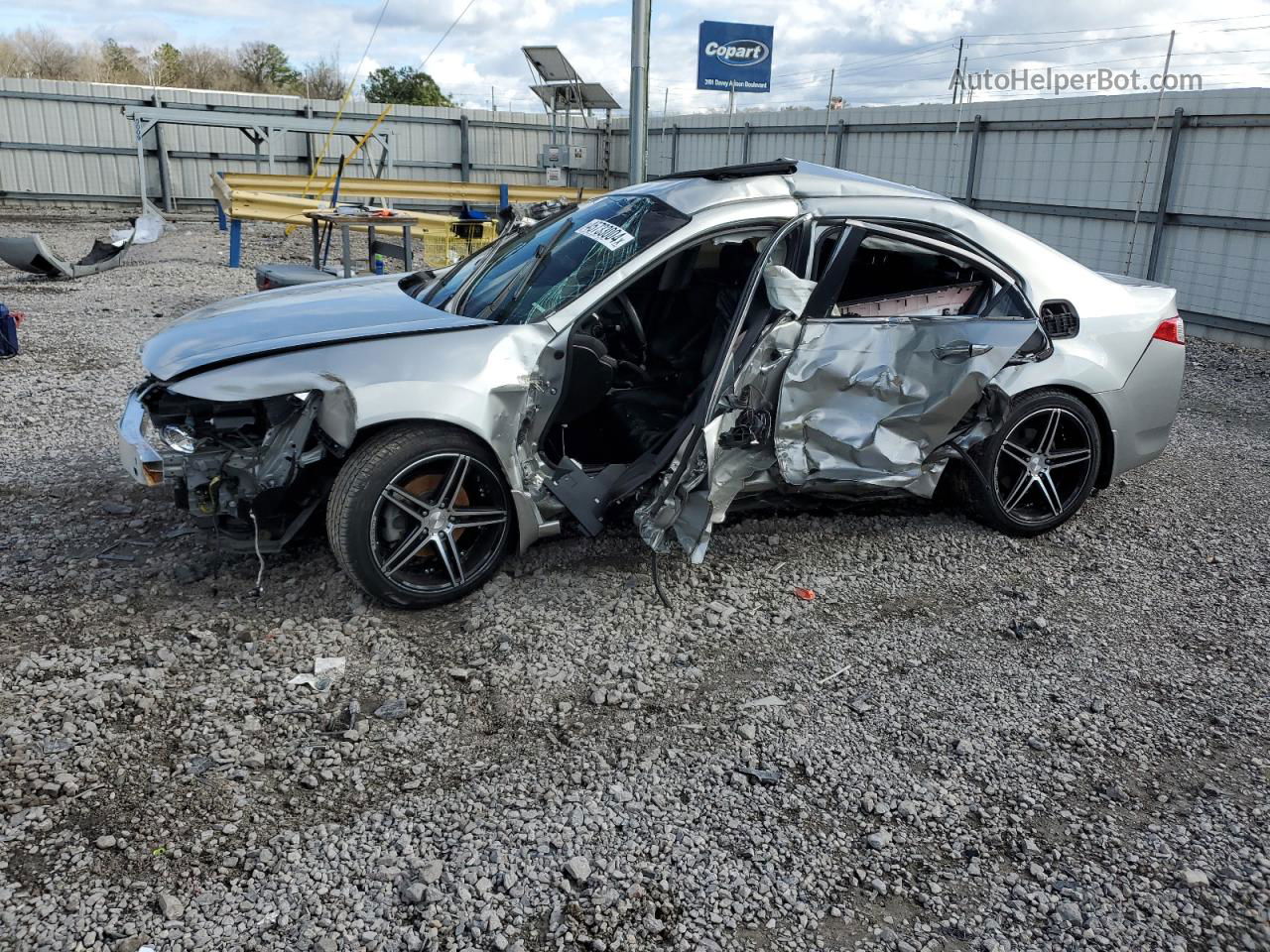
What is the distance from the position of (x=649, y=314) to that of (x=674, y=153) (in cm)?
1759

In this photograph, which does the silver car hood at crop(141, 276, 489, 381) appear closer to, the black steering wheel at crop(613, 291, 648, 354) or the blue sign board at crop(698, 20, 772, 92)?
the black steering wheel at crop(613, 291, 648, 354)

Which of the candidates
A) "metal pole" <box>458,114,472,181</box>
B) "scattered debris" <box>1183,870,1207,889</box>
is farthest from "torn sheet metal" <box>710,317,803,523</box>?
"metal pole" <box>458,114,472,181</box>

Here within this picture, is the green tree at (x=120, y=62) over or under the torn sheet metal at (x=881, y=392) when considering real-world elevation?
over

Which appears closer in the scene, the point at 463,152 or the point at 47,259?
the point at 47,259

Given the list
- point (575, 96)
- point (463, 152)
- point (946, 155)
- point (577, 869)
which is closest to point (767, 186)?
point (577, 869)

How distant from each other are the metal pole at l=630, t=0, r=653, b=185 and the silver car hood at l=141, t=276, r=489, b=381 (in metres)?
4.54

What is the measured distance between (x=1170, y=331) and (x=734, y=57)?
1307 cm

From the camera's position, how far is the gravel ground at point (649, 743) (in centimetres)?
267

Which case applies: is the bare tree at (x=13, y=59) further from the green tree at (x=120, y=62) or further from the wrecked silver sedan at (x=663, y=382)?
the wrecked silver sedan at (x=663, y=382)

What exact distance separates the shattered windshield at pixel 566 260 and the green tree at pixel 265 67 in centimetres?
4554

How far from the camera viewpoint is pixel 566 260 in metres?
4.60

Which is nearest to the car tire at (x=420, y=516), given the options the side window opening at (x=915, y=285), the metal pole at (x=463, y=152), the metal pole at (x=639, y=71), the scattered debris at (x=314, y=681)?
the scattered debris at (x=314, y=681)

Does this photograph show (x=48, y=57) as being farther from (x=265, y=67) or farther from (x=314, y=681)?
(x=314, y=681)

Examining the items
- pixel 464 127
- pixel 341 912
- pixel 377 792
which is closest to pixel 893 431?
pixel 377 792
